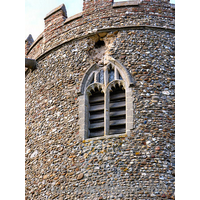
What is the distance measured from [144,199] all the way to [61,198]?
74.5 inches

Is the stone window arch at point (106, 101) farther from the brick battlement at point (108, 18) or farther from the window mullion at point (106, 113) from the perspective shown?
the brick battlement at point (108, 18)

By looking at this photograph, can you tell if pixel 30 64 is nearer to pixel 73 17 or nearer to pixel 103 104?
pixel 73 17

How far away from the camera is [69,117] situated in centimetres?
1462

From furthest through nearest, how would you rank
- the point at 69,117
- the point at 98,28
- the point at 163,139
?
the point at 98,28
the point at 69,117
the point at 163,139

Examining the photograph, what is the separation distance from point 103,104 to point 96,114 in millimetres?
287

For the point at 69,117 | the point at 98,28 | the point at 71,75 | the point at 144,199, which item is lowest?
the point at 144,199

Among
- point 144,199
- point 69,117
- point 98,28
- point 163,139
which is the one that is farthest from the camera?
point 98,28

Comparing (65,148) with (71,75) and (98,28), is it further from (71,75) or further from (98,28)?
(98,28)

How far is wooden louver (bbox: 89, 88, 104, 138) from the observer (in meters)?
14.4

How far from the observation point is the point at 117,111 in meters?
14.5

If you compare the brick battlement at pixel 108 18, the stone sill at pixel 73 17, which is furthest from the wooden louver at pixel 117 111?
the stone sill at pixel 73 17

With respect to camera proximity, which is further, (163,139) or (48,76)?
(48,76)

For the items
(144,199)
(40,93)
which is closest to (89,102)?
(40,93)

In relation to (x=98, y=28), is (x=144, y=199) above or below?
below
